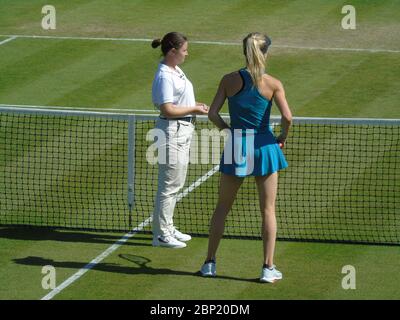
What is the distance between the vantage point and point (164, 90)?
13672 millimetres

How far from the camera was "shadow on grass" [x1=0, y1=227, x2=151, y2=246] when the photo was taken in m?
14.5

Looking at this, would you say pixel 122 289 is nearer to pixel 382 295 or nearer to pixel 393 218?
pixel 382 295

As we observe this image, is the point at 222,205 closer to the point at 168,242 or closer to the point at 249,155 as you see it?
the point at 249,155

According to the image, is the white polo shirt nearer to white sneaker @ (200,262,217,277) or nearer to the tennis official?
the tennis official

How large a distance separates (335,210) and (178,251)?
2492 mm

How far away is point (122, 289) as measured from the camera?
12.8 m

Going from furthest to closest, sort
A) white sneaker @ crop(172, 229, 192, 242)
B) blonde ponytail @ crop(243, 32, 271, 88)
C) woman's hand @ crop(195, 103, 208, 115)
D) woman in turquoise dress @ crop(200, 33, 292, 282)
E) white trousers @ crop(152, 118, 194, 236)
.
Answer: white sneaker @ crop(172, 229, 192, 242)
white trousers @ crop(152, 118, 194, 236)
woman's hand @ crop(195, 103, 208, 115)
woman in turquoise dress @ crop(200, 33, 292, 282)
blonde ponytail @ crop(243, 32, 271, 88)

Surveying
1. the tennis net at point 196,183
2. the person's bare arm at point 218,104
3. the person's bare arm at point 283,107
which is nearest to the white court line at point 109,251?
the tennis net at point 196,183

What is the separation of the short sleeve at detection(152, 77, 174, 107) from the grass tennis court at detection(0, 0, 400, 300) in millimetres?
1860

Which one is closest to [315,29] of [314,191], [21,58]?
[21,58]

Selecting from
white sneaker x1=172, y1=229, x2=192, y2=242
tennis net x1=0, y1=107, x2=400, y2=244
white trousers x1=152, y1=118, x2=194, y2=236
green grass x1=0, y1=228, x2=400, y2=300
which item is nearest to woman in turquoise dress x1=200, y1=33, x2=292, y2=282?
green grass x1=0, y1=228, x2=400, y2=300

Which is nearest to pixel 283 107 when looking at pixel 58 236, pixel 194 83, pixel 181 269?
pixel 181 269

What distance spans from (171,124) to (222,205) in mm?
1432
